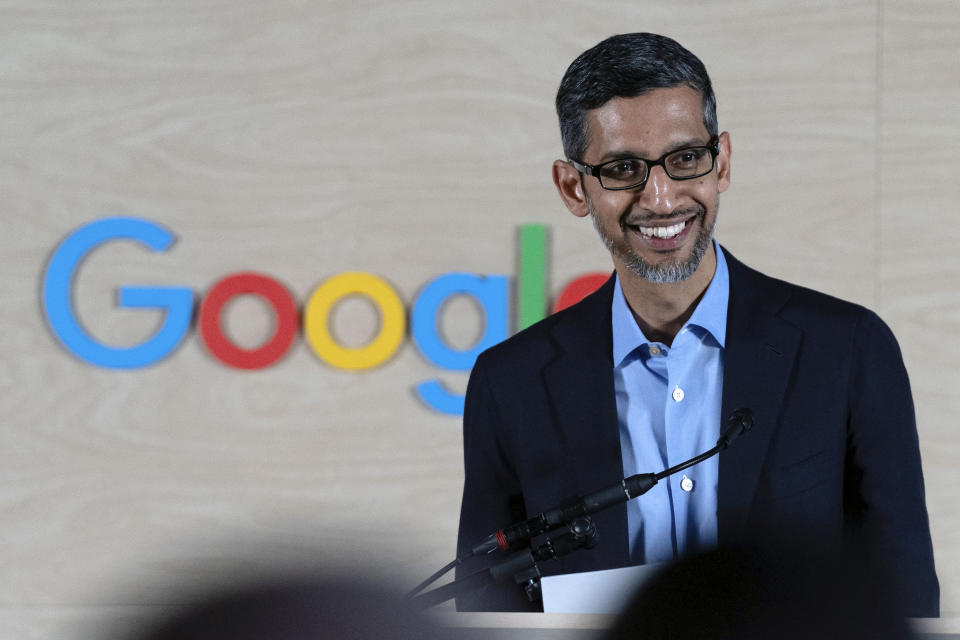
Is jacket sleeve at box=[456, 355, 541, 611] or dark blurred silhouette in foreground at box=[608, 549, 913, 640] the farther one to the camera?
jacket sleeve at box=[456, 355, 541, 611]

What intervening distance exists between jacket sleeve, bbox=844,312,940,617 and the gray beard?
0.22m

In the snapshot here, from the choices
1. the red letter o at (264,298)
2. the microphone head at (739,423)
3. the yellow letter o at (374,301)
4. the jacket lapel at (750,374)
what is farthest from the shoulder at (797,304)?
the red letter o at (264,298)

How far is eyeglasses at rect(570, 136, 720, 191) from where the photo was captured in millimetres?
1312

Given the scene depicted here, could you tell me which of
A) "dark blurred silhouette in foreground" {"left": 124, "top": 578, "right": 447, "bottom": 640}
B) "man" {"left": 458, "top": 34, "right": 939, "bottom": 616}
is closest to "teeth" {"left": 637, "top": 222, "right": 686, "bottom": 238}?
"man" {"left": 458, "top": 34, "right": 939, "bottom": 616}

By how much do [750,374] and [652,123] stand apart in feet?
1.12

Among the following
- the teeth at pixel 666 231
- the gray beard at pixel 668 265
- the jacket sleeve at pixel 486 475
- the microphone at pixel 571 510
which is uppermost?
the teeth at pixel 666 231

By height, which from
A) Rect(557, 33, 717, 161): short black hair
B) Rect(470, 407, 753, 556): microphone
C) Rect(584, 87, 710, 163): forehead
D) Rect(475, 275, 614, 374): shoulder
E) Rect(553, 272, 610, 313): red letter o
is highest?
Rect(553, 272, 610, 313): red letter o

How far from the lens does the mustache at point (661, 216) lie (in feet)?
4.39

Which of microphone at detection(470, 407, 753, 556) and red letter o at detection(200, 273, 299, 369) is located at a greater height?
red letter o at detection(200, 273, 299, 369)

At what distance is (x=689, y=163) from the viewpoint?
132cm

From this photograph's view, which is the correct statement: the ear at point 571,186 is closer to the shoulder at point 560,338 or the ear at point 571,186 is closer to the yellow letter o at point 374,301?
the shoulder at point 560,338

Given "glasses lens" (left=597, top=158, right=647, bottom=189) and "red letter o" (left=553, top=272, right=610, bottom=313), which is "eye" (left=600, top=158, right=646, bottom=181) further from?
"red letter o" (left=553, top=272, right=610, bottom=313)

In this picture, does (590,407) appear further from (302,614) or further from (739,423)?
(302,614)

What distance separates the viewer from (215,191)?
3.19 meters
